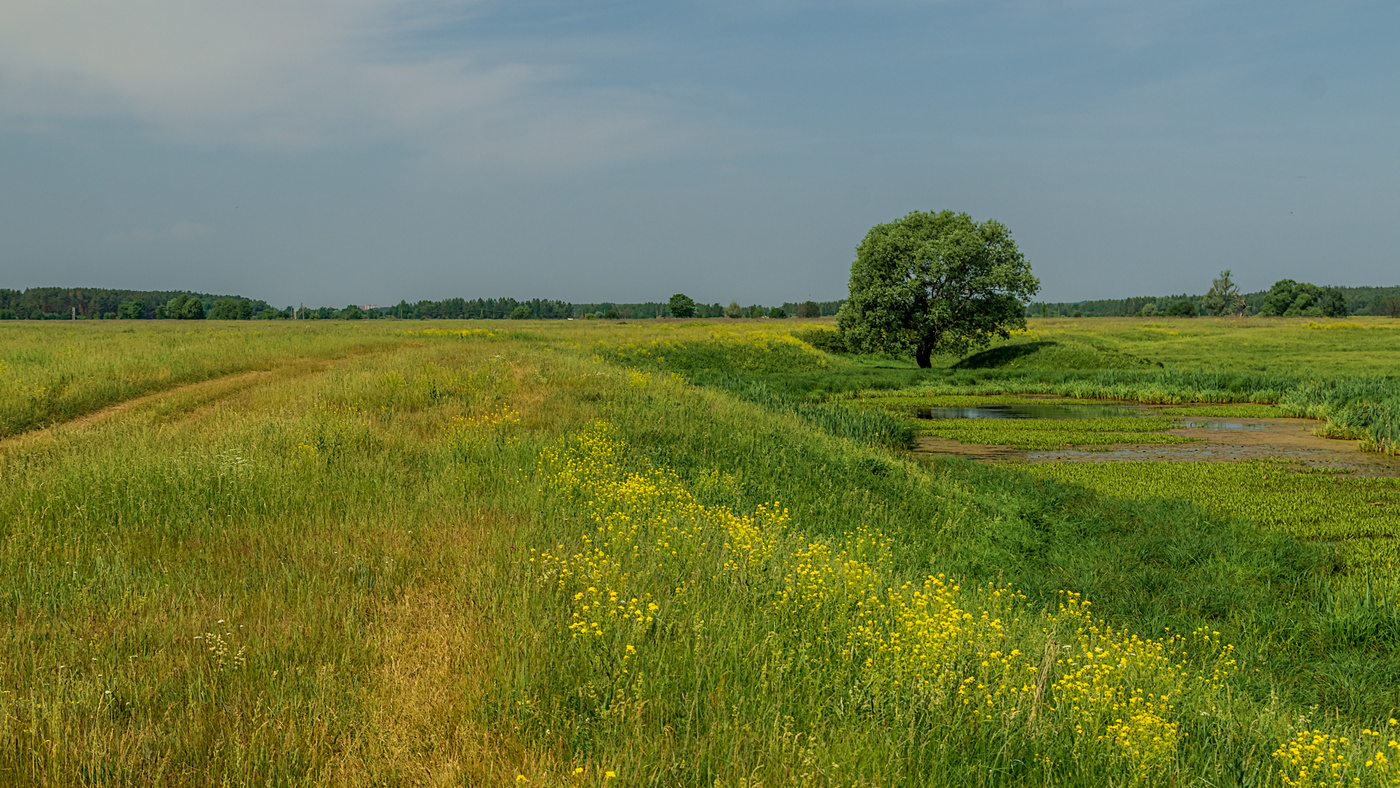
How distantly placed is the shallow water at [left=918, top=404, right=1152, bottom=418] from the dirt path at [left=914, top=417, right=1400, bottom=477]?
191 inches

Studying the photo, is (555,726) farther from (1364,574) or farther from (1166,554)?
(1364,574)

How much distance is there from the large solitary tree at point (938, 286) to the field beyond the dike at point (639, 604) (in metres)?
28.8

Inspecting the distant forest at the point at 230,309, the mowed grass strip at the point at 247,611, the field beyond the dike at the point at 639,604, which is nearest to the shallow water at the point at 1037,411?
the field beyond the dike at the point at 639,604

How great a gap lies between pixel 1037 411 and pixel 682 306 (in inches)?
5143

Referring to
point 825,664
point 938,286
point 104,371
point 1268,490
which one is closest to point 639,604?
point 825,664

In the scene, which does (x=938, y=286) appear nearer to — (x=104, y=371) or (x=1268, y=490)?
(x=1268, y=490)

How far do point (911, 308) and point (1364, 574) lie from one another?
38994mm

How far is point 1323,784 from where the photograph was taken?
14.2 feet

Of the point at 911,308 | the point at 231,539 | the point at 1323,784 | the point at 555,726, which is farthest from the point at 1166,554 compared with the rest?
the point at 911,308

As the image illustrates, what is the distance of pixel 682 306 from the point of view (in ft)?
520

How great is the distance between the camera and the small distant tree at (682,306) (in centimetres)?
15862

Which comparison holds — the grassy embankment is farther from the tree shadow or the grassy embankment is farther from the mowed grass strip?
the tree shadow

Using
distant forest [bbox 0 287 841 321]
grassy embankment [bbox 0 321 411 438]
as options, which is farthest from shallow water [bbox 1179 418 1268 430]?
distant forest [bbox 0 287 841 321]

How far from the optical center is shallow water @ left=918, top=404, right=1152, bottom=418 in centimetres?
2902
